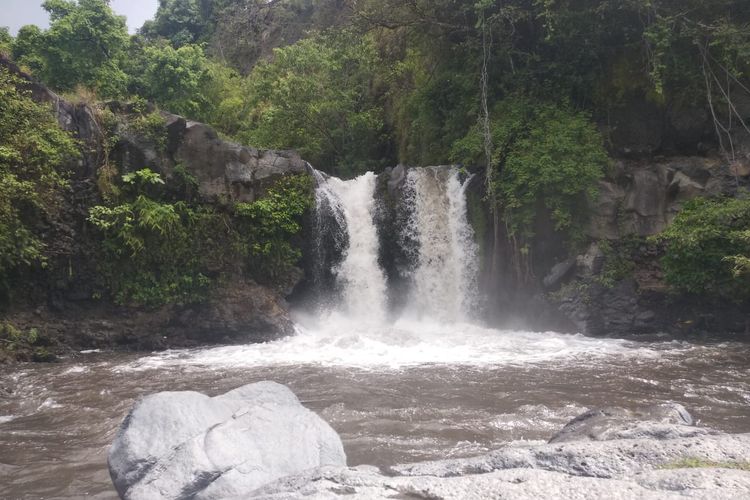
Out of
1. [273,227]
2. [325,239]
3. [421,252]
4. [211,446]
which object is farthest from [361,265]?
[211,446]

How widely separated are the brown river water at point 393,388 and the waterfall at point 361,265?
1777 millimetres

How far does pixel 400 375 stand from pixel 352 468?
503 cm

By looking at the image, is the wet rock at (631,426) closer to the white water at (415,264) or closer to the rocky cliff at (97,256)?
the white water at (415,264)

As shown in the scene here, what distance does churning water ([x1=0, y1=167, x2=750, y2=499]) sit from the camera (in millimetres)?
6102

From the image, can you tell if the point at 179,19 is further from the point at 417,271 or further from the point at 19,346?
the point at 19,346

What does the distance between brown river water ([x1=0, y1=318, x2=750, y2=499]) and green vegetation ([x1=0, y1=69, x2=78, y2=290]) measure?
2424mm

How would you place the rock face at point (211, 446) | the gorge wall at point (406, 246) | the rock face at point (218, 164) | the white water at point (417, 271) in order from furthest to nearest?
the rock face at point (218, 164), the white water at point (417, 271), the gorge wall at point (406, 246), the rock face at point (211, 446)

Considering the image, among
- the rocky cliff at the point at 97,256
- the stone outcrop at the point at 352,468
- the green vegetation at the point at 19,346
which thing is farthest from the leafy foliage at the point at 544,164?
the green vegetation at the point at 19,346

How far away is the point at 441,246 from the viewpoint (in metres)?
14.6

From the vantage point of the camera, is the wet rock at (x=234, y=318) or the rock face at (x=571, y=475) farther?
the wet rock at (x=234, y=318)

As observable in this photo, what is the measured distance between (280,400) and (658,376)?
6.22 m

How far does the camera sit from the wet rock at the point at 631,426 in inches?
177

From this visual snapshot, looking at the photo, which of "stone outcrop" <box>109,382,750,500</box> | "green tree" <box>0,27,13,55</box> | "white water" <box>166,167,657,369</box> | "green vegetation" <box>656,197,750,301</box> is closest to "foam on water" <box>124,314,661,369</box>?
"white water" <box>166,167,657,369</box>

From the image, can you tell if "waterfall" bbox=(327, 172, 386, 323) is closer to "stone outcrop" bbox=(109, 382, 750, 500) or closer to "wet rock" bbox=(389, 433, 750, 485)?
"stone outcrop" bbox=(109, 382, 750, 500)
